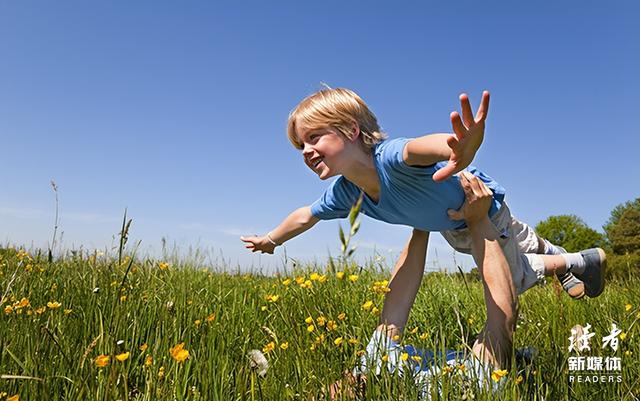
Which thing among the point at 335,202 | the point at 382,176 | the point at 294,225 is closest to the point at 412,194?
the point at 382,176

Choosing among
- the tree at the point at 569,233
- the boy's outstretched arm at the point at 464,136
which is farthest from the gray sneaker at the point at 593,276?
the tree at the point at 569,233

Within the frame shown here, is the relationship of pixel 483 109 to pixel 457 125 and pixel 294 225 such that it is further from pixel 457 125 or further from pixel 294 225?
pixel 294 225

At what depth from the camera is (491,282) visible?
2840 mm

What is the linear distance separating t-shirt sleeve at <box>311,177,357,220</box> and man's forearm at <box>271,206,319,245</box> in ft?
0.26

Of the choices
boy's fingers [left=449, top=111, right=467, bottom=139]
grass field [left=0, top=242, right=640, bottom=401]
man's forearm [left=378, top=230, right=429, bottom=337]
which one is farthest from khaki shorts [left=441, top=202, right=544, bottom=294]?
boy's fingers [left=449, top=111, right=467, bottom=139]

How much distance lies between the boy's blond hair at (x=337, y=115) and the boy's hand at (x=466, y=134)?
1127 mm

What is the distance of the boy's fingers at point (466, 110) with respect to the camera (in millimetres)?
2240

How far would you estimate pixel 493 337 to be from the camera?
2.70 metres

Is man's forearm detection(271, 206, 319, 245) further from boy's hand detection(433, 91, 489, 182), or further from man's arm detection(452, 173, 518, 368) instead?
boy's hand detection(433, 91, 489, 182)

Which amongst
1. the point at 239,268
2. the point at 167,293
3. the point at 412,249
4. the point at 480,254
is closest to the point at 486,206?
the point at 480,254

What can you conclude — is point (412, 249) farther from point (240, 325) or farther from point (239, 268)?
point (239, 268)

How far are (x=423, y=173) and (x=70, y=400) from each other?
7.06 ft

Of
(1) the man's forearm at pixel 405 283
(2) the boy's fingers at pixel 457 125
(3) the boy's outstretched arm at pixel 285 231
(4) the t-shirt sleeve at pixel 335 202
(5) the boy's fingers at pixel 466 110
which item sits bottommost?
(1) the man's forearm at pixel 405 283

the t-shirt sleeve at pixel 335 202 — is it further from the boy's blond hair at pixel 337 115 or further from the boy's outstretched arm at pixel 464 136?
the boy's outstretched arm at pixel 464 136
